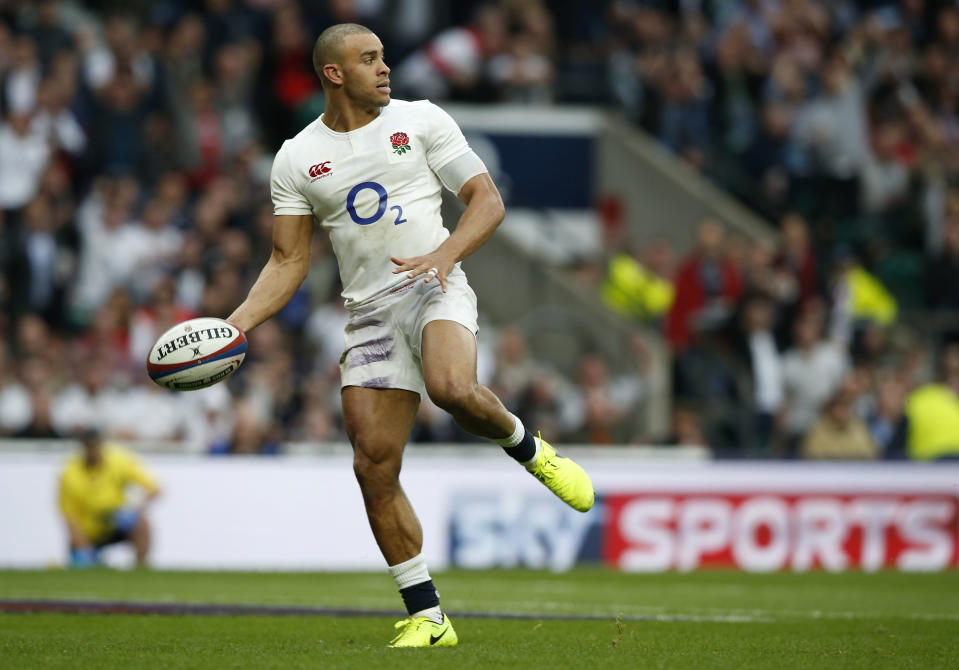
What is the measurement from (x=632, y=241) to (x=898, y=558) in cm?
585

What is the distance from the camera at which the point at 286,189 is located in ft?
25.1

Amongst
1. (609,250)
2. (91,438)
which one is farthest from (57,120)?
(609,250)

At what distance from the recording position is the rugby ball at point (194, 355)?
23.8ft

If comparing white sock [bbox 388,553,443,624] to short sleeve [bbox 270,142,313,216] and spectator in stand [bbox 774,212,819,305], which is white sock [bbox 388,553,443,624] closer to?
short sleeve [bbox 270,142,313,216]

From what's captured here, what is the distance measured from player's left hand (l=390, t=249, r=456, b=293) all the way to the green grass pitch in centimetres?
159

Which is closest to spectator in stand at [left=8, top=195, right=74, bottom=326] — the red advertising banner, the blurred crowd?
the blurred crowd

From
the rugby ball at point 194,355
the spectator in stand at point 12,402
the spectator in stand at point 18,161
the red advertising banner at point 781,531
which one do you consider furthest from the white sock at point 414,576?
the spectator in stand at point 18,161

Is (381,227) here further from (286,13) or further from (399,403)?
(286,13)

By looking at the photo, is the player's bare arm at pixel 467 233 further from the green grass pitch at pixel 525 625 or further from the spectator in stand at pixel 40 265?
the spectator in stand at pixel 40 265

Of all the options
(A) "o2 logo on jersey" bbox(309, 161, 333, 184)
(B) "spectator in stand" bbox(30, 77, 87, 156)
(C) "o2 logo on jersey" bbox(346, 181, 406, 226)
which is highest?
(B) "spectator in stand" bbox(30, 77, 87, 156)

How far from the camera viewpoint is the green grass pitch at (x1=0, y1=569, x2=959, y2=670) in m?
6.78

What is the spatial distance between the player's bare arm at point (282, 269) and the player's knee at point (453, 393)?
3.04 feet

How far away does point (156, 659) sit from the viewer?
21.9ft

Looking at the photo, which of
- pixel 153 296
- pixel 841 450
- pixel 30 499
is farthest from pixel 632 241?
pixel 30 499
